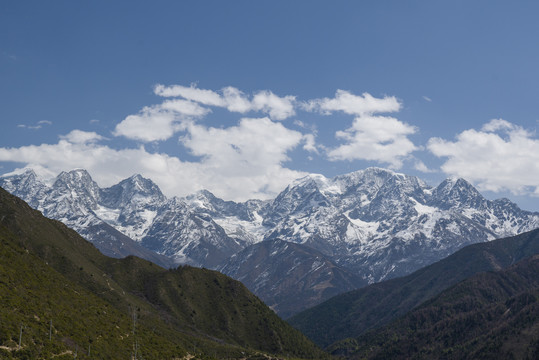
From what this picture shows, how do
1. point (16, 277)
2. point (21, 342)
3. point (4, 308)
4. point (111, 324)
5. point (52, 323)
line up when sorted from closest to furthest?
1. point (21, 342)
2. point (4, 308)
3. point (52, 323)
4. point (16, 277)
5. point (111, 324)

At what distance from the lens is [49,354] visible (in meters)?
127

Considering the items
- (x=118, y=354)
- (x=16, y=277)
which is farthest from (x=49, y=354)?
(x=16, y=277)

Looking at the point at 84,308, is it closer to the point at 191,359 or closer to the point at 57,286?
the point at 57,286

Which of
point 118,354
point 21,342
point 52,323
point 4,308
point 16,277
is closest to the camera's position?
point 21,342

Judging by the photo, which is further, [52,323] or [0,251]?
[0,251]

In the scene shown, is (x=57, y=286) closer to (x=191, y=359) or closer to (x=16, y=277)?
(x=16, y=277)

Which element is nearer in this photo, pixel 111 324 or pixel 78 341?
pixel 78 341

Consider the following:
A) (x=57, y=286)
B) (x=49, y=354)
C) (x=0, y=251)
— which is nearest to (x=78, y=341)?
(x=49, y=354)

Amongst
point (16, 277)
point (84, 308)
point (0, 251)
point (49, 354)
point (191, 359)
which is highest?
point (0, 251)

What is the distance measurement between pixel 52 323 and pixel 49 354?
21.9 meters

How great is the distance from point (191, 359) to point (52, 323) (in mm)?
65638

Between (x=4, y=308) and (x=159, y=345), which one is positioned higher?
(x=4, y=308)

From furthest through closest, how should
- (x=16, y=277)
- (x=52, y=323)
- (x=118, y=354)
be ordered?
(x=16, y=277) → (x=118, y=354) → (x=52, y=323)

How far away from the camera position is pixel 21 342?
403 ft
